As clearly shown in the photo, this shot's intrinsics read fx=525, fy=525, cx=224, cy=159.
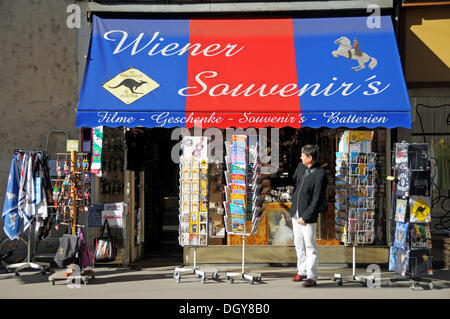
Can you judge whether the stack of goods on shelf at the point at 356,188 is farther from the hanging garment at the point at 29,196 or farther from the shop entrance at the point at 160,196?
the hanging garment at the point at 29,196

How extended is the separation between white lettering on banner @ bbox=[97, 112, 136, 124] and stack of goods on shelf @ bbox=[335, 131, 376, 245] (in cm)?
339

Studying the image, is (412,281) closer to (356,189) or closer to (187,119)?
(356,189)

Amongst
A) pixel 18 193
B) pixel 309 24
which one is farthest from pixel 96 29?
pixel 309 24

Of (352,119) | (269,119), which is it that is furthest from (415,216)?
(269,119)

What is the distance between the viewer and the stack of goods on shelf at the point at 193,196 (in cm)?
846

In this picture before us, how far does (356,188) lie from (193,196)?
8.52 feet

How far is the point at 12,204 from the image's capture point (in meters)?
8.39

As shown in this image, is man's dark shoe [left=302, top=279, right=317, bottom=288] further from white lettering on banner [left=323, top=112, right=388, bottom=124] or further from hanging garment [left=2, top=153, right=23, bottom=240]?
hanging garment [left=2, top=153, right=23, bottom=240]

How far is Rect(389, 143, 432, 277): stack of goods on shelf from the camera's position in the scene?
7645mm

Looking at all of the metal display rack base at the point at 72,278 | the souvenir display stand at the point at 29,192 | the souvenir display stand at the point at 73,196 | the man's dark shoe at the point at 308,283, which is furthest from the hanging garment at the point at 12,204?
the man's dark shoe at the point at 308,283

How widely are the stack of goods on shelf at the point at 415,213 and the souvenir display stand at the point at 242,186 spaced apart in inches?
88.3

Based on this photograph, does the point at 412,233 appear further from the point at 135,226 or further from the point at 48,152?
the point at 48,152

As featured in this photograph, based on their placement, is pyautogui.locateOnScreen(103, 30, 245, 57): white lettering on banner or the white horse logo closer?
the white horse logo

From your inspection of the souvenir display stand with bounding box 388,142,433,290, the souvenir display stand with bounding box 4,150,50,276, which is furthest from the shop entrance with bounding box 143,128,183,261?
the souvenir display stand with bounding box 388,142,433,290
